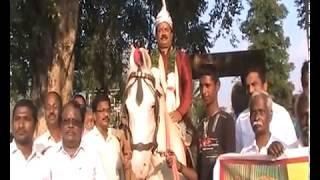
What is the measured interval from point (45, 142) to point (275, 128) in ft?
4.70

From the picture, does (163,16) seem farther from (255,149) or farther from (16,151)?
(16,151)

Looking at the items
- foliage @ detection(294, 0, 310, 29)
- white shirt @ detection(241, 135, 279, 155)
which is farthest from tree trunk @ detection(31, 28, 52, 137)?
foliage @ detection(294, 0, 310, 29)

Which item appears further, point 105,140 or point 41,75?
point 41,75

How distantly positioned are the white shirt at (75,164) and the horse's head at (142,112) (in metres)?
0.25

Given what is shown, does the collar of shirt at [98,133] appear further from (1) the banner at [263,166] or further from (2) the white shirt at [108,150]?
(1) the banner at [263,166]

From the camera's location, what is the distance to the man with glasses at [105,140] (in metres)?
4.23

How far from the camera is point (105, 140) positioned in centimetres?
425

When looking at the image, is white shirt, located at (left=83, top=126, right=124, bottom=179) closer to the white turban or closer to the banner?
the banner

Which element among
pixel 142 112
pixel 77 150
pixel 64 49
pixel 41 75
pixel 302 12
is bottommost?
pixel 77 150

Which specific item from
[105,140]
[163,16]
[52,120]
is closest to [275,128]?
[163,16]

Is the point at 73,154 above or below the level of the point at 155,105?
below

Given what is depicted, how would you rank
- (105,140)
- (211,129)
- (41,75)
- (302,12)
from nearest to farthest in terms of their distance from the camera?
(302,12)
(211,129)
(105,140)
(41,75)

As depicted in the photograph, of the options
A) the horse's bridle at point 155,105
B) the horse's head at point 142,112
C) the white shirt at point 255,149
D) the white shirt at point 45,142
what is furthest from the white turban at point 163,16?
the white shirt at point 45,142

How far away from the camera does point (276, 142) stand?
3967mm
